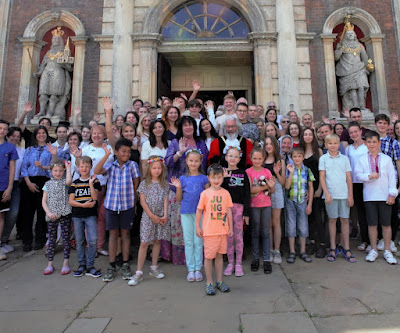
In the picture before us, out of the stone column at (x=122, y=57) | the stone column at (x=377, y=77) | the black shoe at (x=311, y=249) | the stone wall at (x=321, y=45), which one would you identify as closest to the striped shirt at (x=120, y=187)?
the black shoe at (x=311, y=249)

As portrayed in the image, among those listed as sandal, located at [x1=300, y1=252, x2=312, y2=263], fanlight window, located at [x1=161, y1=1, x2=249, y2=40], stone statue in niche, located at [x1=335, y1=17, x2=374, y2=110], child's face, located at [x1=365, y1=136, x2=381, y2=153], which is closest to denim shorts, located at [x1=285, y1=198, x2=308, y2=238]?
sandal, located at [x1=300, y1=252, x2=312, y2=263]

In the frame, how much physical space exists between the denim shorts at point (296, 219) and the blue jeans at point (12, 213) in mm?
4457

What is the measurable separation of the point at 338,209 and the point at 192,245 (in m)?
2.23

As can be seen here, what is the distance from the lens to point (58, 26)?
371 inches

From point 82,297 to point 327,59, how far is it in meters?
9.11

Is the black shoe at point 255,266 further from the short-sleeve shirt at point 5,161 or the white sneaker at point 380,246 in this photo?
the short-sleeve shirt at point 5,161

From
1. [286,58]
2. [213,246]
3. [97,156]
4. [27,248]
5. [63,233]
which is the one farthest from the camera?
[286,58]

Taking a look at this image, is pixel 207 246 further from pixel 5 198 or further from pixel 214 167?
pixel 5 198

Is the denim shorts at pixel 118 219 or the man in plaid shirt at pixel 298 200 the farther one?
the man in plaid shirt at pixel 298 200

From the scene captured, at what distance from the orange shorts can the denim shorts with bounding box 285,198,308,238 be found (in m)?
1.37

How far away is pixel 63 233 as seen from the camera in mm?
3943

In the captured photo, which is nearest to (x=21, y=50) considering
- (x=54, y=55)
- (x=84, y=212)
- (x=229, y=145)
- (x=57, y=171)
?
(x=54, y=55)

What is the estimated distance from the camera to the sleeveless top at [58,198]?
3.93 meters

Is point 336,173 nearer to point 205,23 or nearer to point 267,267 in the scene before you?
point 267,267
